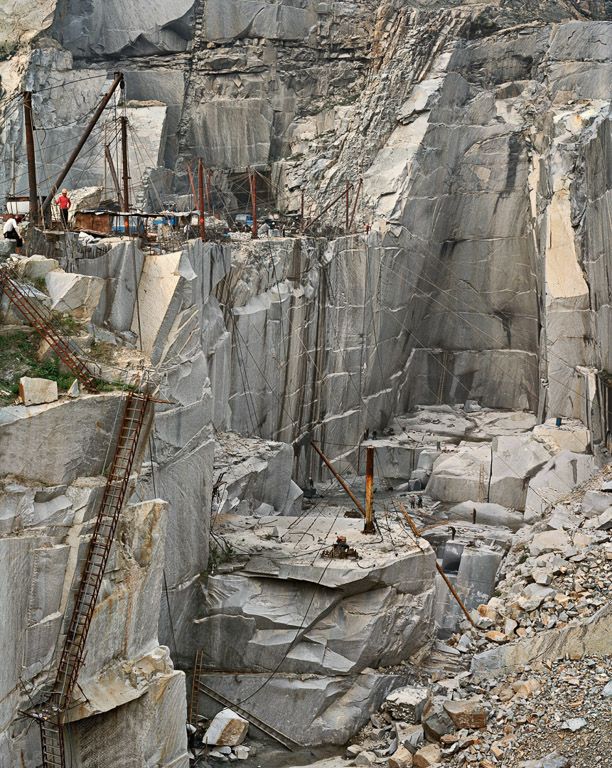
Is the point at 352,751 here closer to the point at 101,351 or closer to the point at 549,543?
the point at 549,543

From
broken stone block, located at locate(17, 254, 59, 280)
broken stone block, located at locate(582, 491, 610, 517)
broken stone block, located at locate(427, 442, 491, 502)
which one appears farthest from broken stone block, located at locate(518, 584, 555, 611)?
broken stone block, located at locate(427, 442, 491, 502)

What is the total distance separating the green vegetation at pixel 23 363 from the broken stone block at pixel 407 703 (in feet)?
29.2

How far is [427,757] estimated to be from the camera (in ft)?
65.2

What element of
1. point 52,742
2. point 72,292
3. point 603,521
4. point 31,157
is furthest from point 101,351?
point 603,521

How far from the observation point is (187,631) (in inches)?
939

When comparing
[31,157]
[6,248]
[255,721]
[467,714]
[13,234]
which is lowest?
[255,721]

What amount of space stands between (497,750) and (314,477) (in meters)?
19.9

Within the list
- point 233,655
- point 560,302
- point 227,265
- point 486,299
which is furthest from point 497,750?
point 486,299

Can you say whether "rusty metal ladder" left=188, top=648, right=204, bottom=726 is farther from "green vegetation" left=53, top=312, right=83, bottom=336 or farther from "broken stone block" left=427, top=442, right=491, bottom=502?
"broken stone block" left=427, top=442, right=491, bottom=502

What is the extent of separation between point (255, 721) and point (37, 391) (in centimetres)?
896

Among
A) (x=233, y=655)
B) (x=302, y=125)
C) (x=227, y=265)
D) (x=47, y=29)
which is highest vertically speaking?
(x=47, y=29)

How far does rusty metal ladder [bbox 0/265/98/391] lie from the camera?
18359 millimetres

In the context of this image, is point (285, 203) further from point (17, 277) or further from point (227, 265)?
point (17, 277)

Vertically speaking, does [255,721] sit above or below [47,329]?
below
